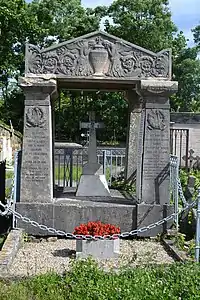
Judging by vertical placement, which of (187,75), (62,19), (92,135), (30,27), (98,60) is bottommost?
(92,135)

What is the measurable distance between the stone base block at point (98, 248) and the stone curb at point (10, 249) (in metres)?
1.00

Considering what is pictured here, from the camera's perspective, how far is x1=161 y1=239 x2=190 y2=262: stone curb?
7.47 meters

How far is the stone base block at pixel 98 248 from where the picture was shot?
25.0ft

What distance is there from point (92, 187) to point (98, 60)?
277 cm

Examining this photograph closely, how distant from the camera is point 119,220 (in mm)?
9461

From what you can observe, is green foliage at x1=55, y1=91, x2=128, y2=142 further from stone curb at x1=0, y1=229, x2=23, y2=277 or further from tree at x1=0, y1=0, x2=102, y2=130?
stone curb at x1=0, y1=229, x2=23, y2=277

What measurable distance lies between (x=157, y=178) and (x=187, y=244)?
1434mm

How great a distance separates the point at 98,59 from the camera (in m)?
9.41

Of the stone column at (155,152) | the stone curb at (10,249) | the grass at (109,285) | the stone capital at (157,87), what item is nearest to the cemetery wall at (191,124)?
the stone column at (155,152)

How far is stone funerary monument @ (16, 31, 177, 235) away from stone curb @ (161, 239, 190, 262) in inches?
24.5

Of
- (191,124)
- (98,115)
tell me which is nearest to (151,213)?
(191,124)

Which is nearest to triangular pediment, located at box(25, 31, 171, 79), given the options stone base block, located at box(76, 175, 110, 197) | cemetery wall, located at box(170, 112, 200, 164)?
stone base block, located at box(76, 175, 110, 197)

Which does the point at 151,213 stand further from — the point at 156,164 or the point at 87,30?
the point at 87,30

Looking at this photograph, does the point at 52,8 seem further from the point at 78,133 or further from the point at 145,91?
the point at 145,91
